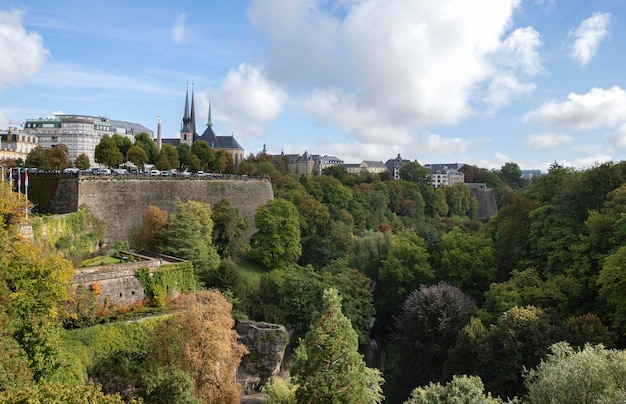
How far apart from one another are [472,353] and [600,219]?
29.3 ft

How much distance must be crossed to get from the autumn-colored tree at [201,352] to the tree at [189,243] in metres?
9.52

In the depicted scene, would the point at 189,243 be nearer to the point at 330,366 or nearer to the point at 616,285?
the point at 330,366

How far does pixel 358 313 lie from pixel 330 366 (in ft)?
47.6

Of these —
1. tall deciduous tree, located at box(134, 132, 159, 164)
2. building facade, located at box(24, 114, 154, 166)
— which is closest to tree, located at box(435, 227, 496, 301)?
tall deciduous tree, located at box(134, 132, 159, 164)

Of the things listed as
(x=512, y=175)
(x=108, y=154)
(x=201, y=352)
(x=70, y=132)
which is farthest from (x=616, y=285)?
(x=512, y=175)

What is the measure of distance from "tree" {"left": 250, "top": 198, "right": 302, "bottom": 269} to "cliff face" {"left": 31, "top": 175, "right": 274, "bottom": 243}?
20.0 feet

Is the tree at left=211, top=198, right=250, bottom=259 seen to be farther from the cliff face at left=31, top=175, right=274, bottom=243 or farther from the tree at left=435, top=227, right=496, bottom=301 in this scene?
the tree at left=435, top=227, right=496, bottom=301

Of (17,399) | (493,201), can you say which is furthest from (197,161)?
(493,201)

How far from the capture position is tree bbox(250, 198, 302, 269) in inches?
1374

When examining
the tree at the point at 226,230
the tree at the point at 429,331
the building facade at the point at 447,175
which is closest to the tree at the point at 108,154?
the tree at the point at 226,230

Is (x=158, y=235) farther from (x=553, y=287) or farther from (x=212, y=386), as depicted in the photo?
(x=553, y=287)

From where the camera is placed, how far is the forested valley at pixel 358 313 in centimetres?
1355

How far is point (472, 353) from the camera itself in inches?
823

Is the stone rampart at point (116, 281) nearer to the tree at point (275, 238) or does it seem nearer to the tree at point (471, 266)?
the tree at point (275, 238)
